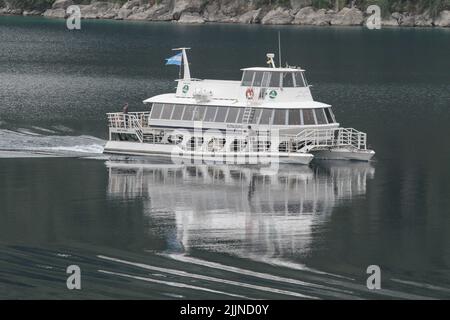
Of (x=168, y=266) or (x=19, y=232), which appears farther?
(x=19, y=232)

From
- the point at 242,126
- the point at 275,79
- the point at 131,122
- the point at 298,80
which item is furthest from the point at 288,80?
the point at 131,122

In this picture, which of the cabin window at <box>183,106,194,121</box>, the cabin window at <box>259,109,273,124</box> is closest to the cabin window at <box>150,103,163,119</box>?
the cabin window at <box>183,106,194,121</box>

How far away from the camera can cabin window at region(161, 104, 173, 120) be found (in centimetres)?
A: 7431

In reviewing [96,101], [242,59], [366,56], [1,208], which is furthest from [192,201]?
[366,56]

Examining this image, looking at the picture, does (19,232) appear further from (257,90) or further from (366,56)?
(366,56)

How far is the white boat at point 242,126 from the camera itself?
70750 mm

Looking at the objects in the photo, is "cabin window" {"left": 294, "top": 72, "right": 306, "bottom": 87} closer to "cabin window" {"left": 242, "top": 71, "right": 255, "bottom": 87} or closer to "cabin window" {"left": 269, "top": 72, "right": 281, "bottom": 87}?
"cabin window" {"left": 269, "top": 72, "right": 281, "bottom": 87}

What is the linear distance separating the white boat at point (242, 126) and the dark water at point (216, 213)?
1.21m

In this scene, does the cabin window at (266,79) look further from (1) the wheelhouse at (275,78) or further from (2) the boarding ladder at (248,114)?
(2) the boarding ladder at (248,114)

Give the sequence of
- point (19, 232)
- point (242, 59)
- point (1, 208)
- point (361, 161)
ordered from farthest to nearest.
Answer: point (242, 59) → point (361, 161) → point (1, 208) → point (19, 232)

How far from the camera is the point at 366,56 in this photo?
153 meters

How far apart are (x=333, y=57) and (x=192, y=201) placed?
90.2 meters

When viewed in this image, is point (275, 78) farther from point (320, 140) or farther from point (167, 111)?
point (167, 111)
